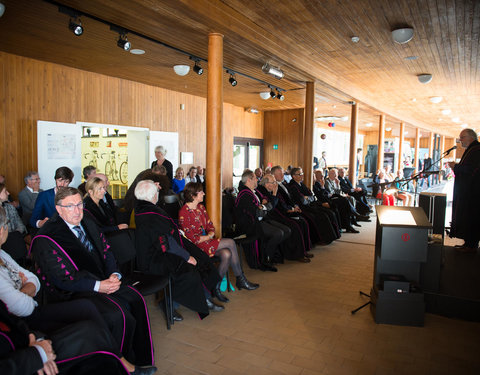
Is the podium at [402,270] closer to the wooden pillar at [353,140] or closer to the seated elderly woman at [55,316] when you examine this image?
the seated elderly woman at [55,316]

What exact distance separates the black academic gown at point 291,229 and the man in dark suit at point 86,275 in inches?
→ 117

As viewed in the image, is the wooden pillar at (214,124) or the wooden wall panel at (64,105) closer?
the wooden pillar at (214,124)

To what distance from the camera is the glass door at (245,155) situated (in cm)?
1269

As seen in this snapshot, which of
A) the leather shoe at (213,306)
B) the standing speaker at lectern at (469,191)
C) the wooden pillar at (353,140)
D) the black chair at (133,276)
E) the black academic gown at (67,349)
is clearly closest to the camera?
the black academic gown at (67,349)

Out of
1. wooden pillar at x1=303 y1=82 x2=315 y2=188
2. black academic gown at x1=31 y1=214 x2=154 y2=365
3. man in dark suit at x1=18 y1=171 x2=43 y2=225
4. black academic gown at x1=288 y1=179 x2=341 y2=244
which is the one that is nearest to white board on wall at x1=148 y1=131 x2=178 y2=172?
wooden pillar at x1=303 y1=82 x2=315 y2=188

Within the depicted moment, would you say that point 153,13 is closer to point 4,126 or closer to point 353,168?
point 4,126

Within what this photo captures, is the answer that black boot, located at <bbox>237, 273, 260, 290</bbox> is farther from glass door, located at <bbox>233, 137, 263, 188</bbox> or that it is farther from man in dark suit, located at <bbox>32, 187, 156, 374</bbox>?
glass door, located at <bbox>233, 137, 263, 188</bbox>

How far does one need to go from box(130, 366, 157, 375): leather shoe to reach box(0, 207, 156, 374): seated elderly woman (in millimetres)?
71

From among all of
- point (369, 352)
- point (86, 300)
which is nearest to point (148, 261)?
point (86, 300)

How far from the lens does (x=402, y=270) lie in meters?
3.57

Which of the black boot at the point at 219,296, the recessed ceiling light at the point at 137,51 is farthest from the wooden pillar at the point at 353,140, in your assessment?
the black boot at the point at 219,296

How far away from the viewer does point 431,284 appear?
3.64 meters

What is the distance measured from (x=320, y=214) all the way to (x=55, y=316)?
4.75 metres

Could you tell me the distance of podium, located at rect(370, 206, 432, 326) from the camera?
3.29m
